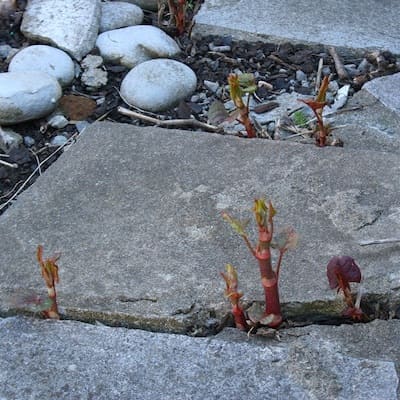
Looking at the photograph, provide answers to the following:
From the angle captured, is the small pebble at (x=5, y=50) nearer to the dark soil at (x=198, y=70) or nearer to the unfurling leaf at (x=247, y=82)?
the dark soil at (x=198, y=70)

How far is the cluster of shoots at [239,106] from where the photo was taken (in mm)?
2115

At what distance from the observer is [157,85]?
8.31ft

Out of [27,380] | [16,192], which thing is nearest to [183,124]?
[16,192]

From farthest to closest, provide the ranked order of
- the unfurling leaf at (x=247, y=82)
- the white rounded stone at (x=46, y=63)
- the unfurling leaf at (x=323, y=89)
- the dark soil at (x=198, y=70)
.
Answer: the white rounded stone at (x=46, y=63), the dark soil at (x=198, y=70), the unfurling leaf at (x=247, y=82), the unfurling leaf at (x=323, y=89)

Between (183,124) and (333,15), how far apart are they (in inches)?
36.5

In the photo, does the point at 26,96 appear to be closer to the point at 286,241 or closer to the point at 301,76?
the point at 301,76

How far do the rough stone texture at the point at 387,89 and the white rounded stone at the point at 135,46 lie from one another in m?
0.72

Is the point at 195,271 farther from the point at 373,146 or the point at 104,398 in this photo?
the point at 373,146

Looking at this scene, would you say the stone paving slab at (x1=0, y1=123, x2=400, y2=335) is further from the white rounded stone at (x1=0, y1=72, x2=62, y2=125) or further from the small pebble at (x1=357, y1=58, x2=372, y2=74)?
the small pebble at (x1=357, y1=58, x2=372, y2=74)

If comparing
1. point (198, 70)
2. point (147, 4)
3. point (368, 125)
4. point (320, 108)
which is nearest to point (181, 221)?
point (320, 108)

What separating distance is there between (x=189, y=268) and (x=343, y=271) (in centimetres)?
33

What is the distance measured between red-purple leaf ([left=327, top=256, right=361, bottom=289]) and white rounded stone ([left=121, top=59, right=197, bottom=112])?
1190 millimetres

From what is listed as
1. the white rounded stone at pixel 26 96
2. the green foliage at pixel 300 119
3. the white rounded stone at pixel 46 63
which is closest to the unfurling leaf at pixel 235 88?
the green foliage at pixel 300 119

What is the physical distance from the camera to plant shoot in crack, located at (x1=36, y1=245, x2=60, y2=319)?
147 centimetres
